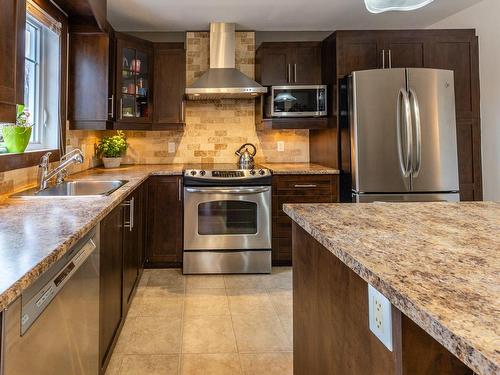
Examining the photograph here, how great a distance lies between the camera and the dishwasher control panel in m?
0.91

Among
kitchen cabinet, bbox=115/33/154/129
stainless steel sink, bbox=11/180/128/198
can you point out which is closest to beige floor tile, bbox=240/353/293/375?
stainless steel sink, bbox=11/180/128/198

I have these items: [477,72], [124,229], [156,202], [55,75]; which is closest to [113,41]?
[55,75]

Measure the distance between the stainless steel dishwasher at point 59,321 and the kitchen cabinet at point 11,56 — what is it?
0.60 meters

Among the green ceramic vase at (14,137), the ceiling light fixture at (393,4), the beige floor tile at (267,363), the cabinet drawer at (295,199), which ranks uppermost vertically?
the ceiling light fixture at (393,4)

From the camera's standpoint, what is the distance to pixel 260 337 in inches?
88.9

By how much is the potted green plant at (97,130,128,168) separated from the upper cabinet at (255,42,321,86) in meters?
1.62

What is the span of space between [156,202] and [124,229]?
118cm

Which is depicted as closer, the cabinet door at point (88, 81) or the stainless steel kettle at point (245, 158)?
the cabinet door at point (88, 81)

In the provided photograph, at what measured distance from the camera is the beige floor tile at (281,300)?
8.68 ft

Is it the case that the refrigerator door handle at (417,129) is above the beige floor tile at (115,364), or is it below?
above

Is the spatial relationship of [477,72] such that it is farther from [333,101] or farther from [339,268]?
[339,268]

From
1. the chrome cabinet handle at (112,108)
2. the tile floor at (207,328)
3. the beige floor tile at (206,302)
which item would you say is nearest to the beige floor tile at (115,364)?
the tile floor at (207,328)

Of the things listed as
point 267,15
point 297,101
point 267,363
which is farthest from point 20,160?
point 267,15

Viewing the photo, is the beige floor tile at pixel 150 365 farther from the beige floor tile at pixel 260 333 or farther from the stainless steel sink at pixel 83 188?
the stainless steel sink at pixel 83 188
